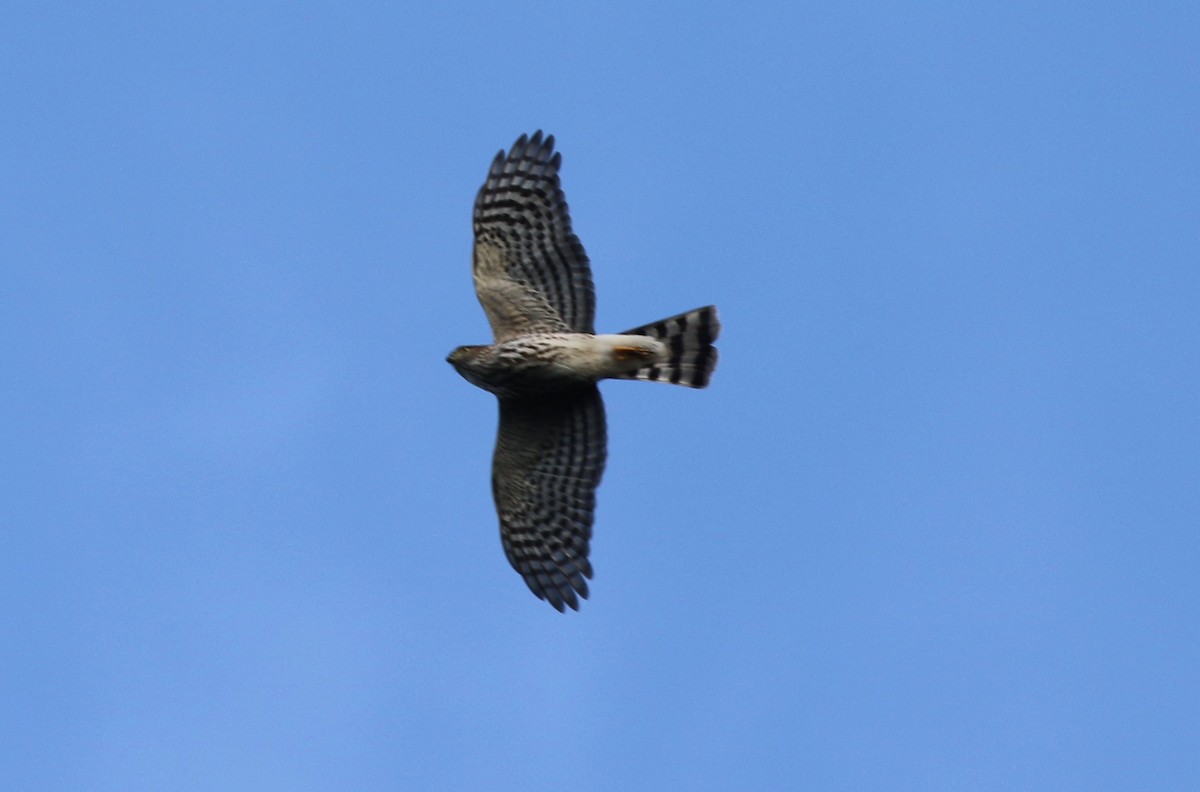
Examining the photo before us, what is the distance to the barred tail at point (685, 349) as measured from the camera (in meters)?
15.6

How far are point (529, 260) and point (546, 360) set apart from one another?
99 centimetres

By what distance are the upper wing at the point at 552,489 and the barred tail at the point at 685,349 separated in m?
0.71

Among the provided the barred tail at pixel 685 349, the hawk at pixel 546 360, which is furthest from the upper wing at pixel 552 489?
the barred tail at pixel 685 349

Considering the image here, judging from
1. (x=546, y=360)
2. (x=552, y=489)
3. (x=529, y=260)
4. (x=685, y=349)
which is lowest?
(x=552, y=489)

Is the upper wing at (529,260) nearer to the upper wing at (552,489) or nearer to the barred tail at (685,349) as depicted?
the barred tail at (685,349)

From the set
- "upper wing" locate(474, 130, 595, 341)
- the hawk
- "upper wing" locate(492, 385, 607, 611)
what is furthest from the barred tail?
"upper wing" locate(492, 385, 607, 611)

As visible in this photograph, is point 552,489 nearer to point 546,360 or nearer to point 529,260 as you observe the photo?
point 546,360

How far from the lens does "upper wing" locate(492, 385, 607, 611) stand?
1603 centimetres

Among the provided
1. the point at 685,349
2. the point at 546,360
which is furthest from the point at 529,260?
the point at 685,349

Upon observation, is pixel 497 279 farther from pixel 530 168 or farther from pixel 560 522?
pixel 560 522

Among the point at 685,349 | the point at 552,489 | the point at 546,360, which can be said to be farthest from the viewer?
the point at 552,489

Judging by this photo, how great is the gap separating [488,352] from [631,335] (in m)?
1.23

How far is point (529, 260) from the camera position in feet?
51.7

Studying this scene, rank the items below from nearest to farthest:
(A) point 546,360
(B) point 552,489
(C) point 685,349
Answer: (A) point 546,360
(C) point 685,349
(B) point 552,489
